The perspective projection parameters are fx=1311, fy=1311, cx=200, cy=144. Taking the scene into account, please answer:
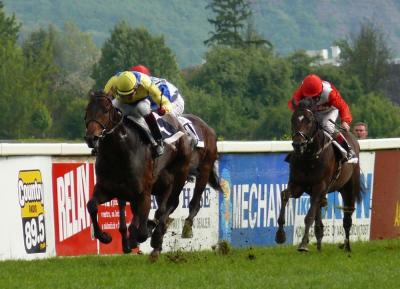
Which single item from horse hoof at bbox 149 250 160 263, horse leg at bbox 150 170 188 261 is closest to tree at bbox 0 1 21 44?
horse leg at bbox 150 170 188 261

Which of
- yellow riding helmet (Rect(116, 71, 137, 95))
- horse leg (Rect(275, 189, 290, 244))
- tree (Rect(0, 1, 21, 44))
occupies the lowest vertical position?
tree (Rect(0, 1, 21, 44))

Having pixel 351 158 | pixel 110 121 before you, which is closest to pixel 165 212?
pixel 110 121

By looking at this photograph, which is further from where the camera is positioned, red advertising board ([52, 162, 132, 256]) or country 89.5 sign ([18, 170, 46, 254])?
red advertising board ([52, 162, 132, 256])

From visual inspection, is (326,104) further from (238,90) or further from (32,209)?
(238,90)

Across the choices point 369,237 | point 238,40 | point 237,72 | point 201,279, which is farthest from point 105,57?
point 201,279

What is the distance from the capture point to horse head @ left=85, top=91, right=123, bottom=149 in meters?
11.0

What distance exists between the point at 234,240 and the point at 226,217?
31 centimetres

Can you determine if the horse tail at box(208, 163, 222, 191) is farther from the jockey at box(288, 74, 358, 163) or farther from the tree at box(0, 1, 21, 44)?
the tree at box(0, 1, 21, 44)

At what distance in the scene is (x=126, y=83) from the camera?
1200 cm

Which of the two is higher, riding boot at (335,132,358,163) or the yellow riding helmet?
the yellow riding helmet

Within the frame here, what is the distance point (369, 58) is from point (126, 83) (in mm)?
101811

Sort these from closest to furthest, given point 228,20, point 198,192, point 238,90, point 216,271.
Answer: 1. point 216,271
2. point 198,192
3. point 238,90
4. point 228,20

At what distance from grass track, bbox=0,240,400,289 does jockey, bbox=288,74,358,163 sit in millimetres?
1400

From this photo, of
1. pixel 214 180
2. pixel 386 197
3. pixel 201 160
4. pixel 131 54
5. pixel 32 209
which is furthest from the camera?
pixel 131 54
